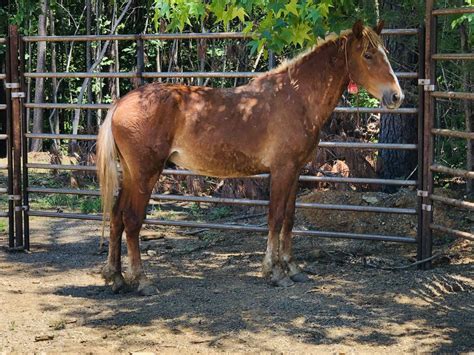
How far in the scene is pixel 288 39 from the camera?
5680 millimetres

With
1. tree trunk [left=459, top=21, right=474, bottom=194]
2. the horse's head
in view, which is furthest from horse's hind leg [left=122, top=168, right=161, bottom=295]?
tree trunk [left=459, top=21, right=474, bottom=194]


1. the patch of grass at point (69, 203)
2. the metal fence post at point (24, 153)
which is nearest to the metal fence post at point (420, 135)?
the metal fence post at point (24, 153)

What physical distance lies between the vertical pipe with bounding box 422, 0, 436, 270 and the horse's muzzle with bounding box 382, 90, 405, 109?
0.64 m

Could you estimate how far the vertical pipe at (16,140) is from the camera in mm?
7332

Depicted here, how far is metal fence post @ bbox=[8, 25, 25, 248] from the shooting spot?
7.33 meters

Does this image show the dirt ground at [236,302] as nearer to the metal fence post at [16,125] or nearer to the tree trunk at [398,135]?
the metal fence post at [16,125]

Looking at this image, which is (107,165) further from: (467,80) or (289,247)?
(467,80)

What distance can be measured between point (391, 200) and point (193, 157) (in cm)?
281

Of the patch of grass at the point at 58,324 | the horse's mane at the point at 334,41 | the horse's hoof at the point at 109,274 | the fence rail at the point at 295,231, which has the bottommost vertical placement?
the patch of grass at the point at 58,324

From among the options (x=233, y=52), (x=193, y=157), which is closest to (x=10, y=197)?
(x=193, y=157)

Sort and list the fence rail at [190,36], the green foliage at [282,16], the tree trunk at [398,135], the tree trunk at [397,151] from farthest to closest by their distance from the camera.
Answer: the tree trunk at [397,151], the tree trunk at [398,135], the fence rail at [190,36], the green foliage at [282,16]

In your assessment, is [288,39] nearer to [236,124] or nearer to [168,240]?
[236,124]

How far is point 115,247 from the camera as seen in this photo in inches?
241

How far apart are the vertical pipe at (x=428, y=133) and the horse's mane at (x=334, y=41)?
23.4 inches
